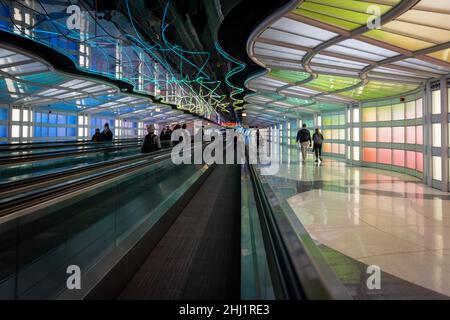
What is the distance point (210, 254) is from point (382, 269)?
243cm

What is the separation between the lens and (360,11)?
298 inches

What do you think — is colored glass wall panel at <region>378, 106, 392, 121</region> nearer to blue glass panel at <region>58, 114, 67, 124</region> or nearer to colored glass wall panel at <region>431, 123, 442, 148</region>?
colored glass wall panel at <region>431, 123, 442, 148</region>

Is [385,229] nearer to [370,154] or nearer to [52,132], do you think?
[370,154]

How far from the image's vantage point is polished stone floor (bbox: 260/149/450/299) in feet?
14.1

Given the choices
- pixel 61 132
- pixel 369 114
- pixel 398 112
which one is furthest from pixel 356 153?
pixel 61 132

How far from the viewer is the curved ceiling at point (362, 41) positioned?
738 cm

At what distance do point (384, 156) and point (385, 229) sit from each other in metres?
13.4

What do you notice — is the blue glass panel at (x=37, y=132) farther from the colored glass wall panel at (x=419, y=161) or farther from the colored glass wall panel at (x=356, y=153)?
the colored glass wall panel at (x=419, y=161)

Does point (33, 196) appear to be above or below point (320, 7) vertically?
below

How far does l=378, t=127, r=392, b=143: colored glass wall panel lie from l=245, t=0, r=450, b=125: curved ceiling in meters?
2.66

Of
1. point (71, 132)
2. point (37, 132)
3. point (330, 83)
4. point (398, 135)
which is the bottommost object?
point (398, 135)

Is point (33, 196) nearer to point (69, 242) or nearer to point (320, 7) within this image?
point (69, 242)

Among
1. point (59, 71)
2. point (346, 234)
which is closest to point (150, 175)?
point (346, 234)

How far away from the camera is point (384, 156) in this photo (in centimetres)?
1845
